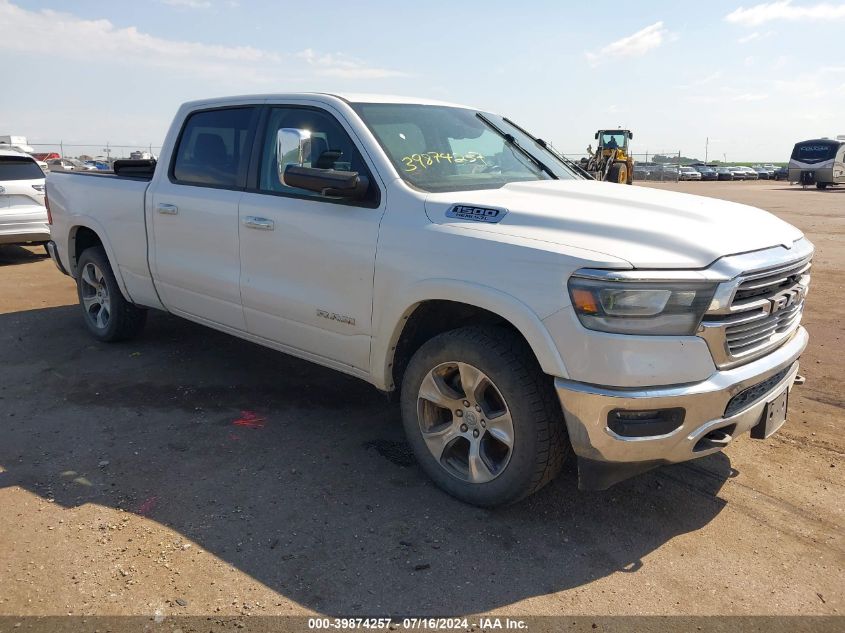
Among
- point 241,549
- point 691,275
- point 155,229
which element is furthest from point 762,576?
point 155,229

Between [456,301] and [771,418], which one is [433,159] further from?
[771,418]

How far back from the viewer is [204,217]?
15.3 feet

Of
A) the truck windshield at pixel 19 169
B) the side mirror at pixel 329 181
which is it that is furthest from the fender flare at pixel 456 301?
the truck windshield at pixel 19 169

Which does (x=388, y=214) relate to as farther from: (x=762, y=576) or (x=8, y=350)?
(x=8, y=350)

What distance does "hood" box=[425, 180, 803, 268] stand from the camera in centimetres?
292

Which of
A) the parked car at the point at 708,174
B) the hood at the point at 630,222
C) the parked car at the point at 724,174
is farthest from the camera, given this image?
the parked car at the point at 724,174

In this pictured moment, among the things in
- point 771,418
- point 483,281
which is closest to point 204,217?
point 483,281

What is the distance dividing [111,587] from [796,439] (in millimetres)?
3765

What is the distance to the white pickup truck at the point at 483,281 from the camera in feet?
9.37

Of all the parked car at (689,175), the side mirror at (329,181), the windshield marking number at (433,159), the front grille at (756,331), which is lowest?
the parked car at (689,175)

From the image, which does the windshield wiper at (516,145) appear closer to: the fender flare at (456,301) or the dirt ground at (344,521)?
the fender flare at (456,301)

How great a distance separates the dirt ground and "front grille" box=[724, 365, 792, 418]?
643mm

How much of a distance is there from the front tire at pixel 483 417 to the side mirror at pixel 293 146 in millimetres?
1277

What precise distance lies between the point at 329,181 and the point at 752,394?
2.24 m
